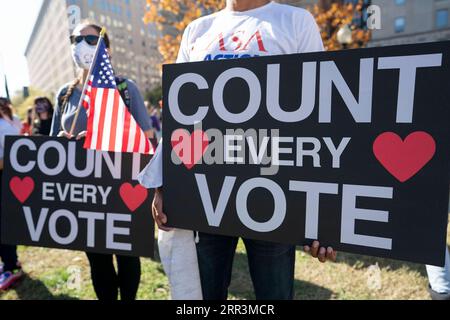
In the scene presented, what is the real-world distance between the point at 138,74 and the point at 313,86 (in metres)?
41.9

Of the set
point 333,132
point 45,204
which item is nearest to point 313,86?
point 333,132

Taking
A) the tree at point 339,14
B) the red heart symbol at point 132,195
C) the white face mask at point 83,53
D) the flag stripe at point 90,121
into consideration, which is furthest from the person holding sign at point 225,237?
the tree at point 339,14

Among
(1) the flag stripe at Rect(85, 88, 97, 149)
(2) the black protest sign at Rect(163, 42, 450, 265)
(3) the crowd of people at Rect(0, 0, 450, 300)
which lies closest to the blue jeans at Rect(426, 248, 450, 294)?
(3) the crowd of people at Rect(0, 0, 450, 300)

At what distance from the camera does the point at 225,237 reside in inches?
60.5

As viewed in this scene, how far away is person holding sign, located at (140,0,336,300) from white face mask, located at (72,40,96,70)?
771mm

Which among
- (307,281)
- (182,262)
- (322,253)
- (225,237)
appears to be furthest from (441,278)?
(182,262)

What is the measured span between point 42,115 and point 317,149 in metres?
3.84

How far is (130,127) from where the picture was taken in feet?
6.00

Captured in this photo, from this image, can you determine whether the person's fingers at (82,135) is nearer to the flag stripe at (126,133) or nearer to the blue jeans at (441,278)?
the flag stripe at (126,133)

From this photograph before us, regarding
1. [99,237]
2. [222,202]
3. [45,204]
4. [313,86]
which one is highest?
[313,86]

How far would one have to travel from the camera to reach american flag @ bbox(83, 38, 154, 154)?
1818mm

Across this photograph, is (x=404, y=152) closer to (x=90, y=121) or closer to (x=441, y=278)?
(x=90, y=121)
